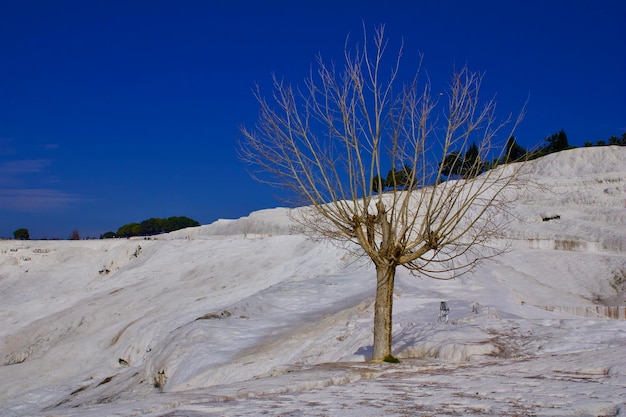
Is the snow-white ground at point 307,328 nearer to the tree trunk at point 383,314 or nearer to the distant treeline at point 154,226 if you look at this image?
the tree trunk at point 383,314

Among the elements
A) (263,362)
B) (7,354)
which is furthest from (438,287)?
(7,354)

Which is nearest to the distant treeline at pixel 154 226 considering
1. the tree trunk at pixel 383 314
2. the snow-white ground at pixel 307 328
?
the snow-white ground at pixel 307 328

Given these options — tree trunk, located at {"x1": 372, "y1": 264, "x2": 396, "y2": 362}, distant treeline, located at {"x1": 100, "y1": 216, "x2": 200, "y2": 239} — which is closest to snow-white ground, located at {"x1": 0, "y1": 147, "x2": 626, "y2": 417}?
tree trunk, located at {"x1": 372, "y1": 264, "x2": 396, "y2": 362}

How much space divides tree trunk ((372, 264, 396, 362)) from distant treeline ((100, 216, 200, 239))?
81.0m

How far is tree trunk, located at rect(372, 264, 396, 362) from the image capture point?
10.3m

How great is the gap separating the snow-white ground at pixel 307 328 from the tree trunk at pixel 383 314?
1.82 ft

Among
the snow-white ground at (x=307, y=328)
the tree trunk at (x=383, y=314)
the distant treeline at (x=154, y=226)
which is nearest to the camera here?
the snow-white ground at (x=307, y=328)

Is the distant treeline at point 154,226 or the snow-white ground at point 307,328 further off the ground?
the distant treeline at point 154,226

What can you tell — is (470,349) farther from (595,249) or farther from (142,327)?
(595,249)

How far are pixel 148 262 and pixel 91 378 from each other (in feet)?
53.5

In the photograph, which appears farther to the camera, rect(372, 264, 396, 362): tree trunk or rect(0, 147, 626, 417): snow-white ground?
rect(372, 264, 396, 362): tree trunk

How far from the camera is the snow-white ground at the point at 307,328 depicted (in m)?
6.93

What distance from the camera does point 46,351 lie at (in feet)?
78.7

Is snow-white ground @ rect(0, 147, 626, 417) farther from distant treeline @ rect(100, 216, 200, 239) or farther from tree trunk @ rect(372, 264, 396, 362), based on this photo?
distant treeline @ rect(100, 216, 200, 239)
